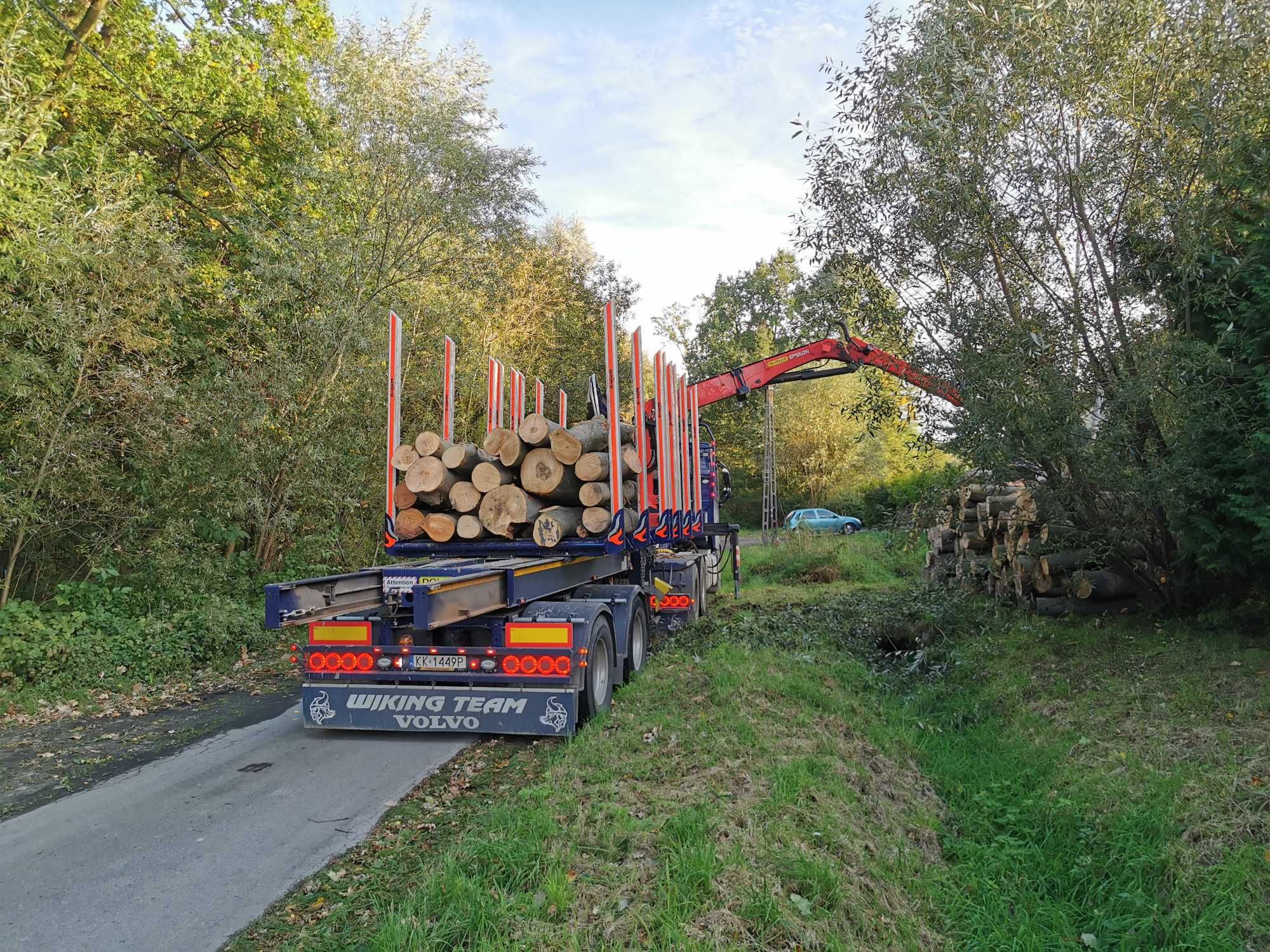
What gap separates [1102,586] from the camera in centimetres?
876

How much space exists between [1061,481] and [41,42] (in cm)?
1291

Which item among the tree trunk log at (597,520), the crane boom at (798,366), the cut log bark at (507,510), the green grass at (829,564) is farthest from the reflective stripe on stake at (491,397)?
the green grass at (829,564)

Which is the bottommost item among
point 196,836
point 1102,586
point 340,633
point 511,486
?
Result: point 196,836

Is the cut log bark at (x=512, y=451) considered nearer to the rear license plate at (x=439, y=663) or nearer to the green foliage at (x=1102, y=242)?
the rear license plate at (x=439, y=663)

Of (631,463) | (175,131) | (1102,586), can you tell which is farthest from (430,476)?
(1102,586)

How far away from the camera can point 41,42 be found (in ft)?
31.4

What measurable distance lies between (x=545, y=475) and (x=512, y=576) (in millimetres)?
1409

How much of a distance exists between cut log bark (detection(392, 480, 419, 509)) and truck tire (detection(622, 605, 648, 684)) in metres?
2.33

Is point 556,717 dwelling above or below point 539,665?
below

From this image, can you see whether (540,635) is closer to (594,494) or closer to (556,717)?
(556,717)

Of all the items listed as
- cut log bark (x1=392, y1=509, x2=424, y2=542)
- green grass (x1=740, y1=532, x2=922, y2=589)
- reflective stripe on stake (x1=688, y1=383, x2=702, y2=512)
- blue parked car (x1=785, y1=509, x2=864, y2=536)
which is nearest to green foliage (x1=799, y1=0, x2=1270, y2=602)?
reflective stripe on stake (x1=688, y1=383, x2=702, y2=512)

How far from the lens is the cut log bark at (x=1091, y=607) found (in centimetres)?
873

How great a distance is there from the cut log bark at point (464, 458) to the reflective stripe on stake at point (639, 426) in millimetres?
1420

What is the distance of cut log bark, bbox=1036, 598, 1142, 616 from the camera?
873 centimetres
